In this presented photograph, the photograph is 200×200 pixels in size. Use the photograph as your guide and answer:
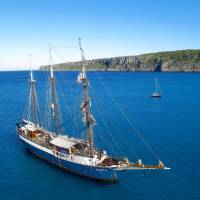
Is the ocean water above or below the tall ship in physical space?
below

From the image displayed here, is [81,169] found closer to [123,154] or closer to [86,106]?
[86,106]

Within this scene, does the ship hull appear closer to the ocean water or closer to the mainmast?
the ocean water

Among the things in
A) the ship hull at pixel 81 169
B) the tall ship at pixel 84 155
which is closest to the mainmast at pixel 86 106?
the tall ship at pixel 84 155

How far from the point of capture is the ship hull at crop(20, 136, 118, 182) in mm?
48062

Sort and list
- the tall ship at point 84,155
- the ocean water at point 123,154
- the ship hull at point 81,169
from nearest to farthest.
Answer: the ocean water at point 123,154, the tall ship at point 84,155, the ship hull at point 81,169

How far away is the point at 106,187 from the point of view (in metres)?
47.1

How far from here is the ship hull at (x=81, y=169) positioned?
48062 mm

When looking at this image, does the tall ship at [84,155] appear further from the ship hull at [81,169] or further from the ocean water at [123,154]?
the ocean water at [123,154]

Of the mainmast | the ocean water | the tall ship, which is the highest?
the mainmast

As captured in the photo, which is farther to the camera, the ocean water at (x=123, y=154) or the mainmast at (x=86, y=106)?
the mainmast at (x=86, y=106)

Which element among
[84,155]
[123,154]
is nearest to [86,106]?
[84,155]

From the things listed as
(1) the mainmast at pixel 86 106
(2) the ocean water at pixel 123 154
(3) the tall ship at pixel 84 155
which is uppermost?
(1) the mainmast at pixel 86 106

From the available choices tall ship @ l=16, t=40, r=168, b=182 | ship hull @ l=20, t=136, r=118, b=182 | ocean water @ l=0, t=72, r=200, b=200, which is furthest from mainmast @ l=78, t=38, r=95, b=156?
ocean water @ l=0, t=72, r=200, b=200

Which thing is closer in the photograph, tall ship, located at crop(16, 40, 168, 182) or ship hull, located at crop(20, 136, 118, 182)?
tall ship, located at crop(16, 40, 168, 182)
